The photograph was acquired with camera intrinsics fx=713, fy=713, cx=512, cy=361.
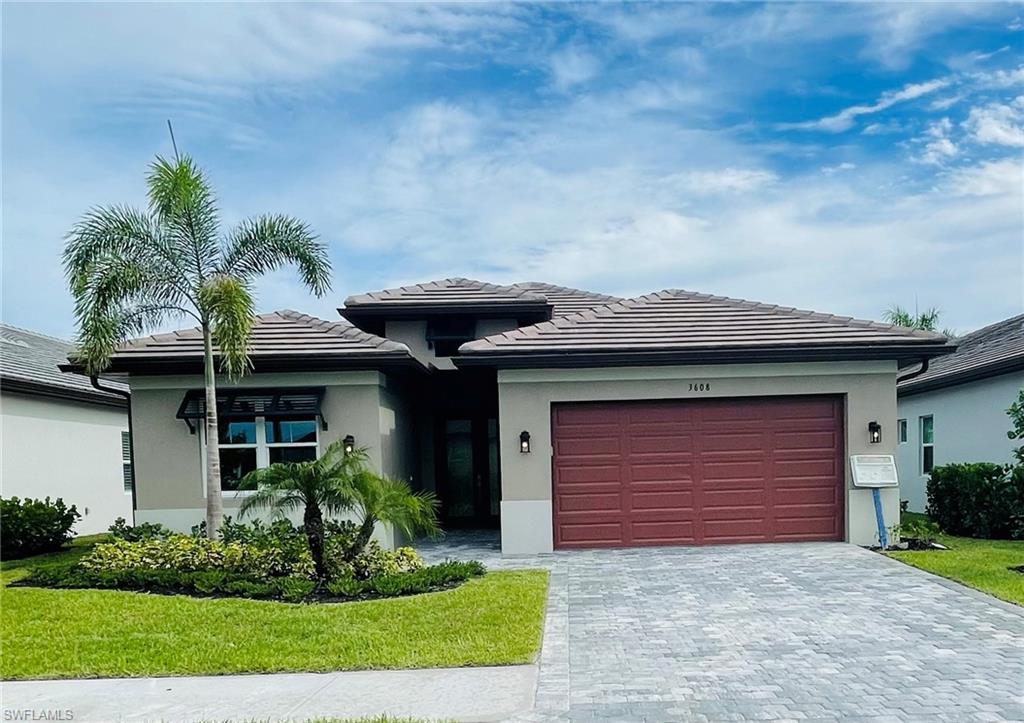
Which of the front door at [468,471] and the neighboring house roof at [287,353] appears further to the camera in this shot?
the front door at [468,471]

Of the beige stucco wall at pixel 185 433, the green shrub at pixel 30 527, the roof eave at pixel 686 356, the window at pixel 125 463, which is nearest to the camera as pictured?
the roof eave at pixel 686 356

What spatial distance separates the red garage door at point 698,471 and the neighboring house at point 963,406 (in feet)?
14.5

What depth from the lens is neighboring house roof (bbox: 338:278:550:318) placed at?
14742mm

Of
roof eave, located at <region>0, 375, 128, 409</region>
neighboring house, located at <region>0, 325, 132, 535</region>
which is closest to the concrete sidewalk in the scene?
neighboring house, located at <region>0, 325, 132, 535</region>

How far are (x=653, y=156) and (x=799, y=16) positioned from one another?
4139 millimetres

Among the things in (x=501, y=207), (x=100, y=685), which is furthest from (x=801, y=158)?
(x=100, y=685)

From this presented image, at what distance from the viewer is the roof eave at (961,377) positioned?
1360 centimetres

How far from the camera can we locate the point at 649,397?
11.5 m

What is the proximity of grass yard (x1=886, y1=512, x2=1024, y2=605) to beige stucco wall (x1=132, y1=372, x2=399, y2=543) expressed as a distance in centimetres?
Result: 805

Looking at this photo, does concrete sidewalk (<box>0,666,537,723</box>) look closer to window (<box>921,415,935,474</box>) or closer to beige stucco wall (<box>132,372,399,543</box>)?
beige stucco wall (<box>132,372,399,543</box>)

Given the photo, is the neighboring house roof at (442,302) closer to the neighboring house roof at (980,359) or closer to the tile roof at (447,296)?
the tile roof at (447,296)

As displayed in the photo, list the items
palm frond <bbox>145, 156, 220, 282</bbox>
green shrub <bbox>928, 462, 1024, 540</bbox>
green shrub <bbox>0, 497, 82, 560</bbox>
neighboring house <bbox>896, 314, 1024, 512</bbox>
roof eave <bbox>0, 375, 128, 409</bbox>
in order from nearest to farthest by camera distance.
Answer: palm frond <bbox>145, 156, 220, 282</bbox> → green shrub <bbox>928, 462, 1024, 540</bbox> → green shrub <bbox>0, 497, 82, 560</bbox> → neighboring house <bbox>896, 314, 1024, 512</bbox> → roof eave <bbox>0, 375, 128, 409</bbox>

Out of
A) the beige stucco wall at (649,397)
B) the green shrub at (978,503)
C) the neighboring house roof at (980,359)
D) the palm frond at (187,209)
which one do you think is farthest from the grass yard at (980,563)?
the palm frond at (187,209)

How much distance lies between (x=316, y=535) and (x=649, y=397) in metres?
5.58
